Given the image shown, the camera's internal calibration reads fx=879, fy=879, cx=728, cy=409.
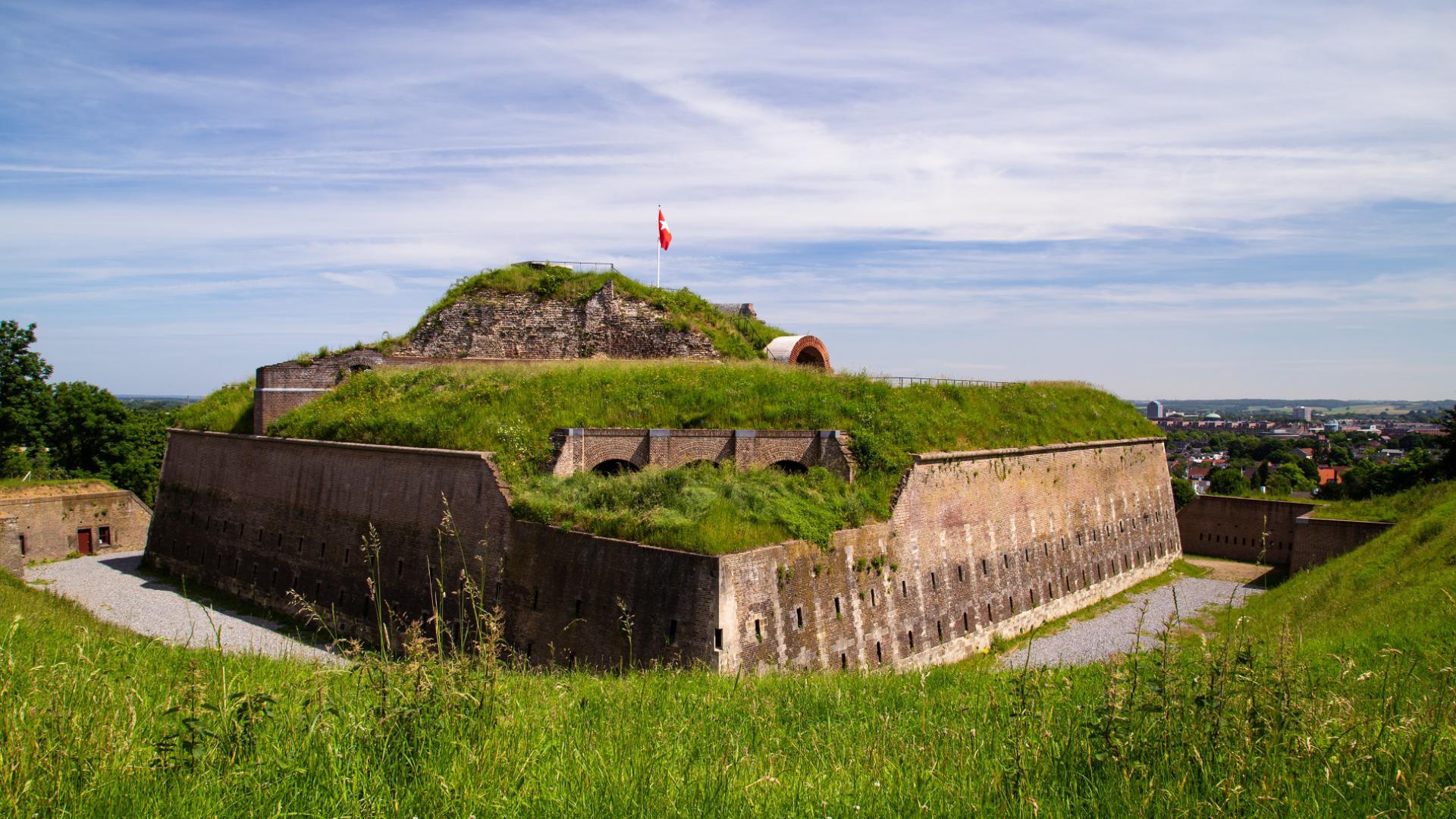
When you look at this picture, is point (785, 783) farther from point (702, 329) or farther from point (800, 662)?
point (702, 329)

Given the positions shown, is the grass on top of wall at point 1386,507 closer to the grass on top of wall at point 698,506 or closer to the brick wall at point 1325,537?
the brick wall at point 1325,537

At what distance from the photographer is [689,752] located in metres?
4.62

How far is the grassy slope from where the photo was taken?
11.7 feet

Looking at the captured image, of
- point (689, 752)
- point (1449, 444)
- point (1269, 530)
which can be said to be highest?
point (1449, 444)

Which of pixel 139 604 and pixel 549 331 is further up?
pixel 549 331

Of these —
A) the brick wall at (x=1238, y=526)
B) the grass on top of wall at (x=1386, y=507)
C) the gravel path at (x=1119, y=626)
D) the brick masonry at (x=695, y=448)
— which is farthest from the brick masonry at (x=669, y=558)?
the brick wall at (x=1238, y=526)

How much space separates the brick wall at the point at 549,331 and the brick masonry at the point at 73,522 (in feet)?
43.5

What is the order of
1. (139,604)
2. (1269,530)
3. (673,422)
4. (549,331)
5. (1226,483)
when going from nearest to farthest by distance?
(673,422) < (139,604) < (549,331) < (1269,530) < (1226,483)

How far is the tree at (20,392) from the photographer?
38562 mm

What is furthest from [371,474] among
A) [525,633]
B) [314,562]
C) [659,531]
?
[659,531]

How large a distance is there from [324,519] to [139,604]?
5.86 meters

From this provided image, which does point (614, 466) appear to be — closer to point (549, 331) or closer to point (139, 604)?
point (549, 331)

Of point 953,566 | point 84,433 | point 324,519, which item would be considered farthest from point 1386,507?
point 84,433

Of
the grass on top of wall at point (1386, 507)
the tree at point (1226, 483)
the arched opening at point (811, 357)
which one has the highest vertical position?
the arched opening at point (811, 357)
